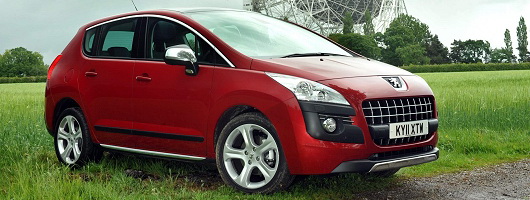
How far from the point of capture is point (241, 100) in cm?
581

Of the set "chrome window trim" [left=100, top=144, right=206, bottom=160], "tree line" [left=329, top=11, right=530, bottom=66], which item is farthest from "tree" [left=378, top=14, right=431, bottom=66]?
"chrome window trim" [left=100, top=144, right=206, bottom=160]

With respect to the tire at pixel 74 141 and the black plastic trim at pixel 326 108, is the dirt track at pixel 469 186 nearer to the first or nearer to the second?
the black plastic trim at pixel 326 108

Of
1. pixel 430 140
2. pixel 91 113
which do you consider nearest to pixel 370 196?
pixel 430 140

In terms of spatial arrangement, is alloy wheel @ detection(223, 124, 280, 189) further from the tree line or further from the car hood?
the tree line

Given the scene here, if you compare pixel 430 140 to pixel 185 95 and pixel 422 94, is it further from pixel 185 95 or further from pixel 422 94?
pixel 185 95

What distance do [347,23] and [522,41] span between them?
38401 mm

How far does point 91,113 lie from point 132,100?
0.76 metres

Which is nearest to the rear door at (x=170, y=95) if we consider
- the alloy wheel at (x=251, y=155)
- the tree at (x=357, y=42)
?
the alloy wheel at (x=251, y=155)

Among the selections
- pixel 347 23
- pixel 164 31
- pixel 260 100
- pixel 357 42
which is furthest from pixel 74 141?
pixel 357 42

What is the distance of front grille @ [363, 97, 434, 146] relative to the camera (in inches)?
222

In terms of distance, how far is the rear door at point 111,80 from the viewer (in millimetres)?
7004

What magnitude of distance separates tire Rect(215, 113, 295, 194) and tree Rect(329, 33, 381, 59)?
276 feet

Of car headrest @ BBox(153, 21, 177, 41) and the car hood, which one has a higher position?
car headrest @ BBox(153, 21, 177, 41)

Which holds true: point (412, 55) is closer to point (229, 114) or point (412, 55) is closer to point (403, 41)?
point (403, 41)
